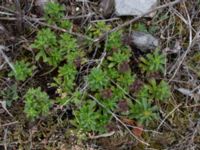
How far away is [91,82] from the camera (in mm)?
2602

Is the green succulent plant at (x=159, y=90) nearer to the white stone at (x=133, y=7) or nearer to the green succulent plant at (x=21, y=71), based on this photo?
the white stone at (x=133, y=7)

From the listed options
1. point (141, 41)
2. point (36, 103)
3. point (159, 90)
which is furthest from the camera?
point (141, 41)

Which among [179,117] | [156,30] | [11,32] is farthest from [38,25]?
[179,117]

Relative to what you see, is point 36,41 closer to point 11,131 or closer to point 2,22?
point 2,22

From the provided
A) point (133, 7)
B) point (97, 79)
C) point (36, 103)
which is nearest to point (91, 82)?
point (97, 79)

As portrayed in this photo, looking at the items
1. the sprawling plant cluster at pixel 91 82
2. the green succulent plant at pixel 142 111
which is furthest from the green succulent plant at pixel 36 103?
the green succulent plant at pixel 142 111

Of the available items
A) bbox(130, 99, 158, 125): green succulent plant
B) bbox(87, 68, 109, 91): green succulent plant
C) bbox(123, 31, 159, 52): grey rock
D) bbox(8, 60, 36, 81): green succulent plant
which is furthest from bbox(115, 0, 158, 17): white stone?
bbox(8, 60, 36, 81): green succulent plant

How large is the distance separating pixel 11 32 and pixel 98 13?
0.60m

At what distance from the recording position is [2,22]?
278cm

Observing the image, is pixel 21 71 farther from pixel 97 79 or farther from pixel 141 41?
pixel 141 41

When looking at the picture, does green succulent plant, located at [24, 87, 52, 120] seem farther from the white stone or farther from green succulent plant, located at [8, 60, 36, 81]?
the white stone

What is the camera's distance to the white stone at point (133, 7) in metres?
2.84

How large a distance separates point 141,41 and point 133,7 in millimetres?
249

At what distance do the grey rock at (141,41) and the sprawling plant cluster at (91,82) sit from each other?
7 centimetres
